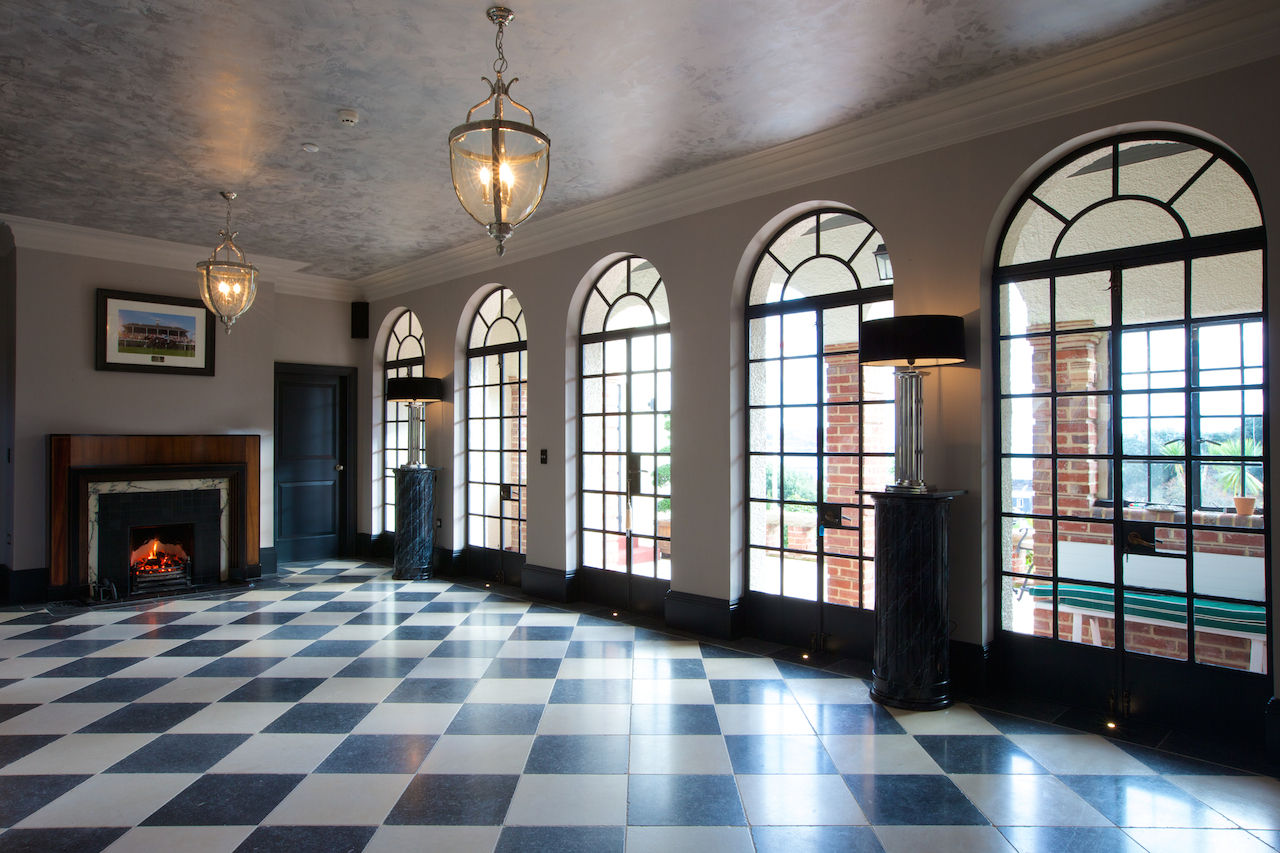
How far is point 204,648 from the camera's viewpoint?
4.99 meters

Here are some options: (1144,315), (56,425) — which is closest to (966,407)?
(1144,315)

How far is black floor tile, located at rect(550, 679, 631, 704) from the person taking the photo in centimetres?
398

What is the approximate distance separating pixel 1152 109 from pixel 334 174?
4892mm

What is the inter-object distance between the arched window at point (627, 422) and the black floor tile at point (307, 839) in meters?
3.40

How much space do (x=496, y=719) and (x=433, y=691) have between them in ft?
1.96

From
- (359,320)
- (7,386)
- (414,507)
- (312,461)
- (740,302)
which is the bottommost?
(414,507)

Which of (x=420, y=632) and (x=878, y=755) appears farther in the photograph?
(x=420, y=632)

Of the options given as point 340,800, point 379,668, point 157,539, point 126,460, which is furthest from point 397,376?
point 340,800

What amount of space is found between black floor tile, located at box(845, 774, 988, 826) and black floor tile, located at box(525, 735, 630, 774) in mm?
990

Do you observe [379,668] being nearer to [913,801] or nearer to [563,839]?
[563,839]

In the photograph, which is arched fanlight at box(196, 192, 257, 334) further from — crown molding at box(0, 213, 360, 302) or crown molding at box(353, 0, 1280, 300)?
crown molding at box(353, 0, 1280, 300)

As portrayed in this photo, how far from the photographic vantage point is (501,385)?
730 centimetres

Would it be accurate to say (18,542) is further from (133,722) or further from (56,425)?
(133,722)

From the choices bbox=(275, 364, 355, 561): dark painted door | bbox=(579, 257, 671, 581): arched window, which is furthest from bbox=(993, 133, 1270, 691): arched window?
bbox=(275, 364, 355, 561): dark painted door
